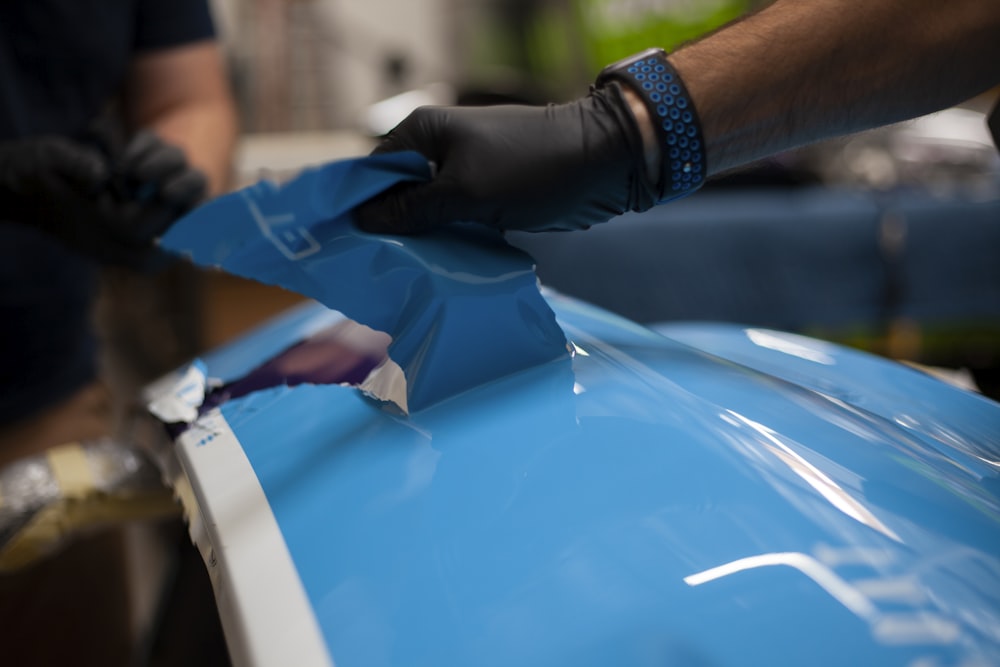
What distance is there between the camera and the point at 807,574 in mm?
302

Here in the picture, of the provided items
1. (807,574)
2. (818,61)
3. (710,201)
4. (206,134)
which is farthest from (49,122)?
(710,201)

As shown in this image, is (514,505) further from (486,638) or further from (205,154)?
(205,154)

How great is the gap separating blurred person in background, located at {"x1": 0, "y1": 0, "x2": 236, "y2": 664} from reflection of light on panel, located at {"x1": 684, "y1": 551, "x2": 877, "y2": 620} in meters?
0.68

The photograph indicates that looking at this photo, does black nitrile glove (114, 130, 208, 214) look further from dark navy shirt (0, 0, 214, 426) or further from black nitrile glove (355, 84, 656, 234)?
black nitrile glove (355, 84, 656, 234)

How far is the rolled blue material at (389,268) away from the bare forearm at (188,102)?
0.66 m

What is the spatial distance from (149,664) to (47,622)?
0.14 metres

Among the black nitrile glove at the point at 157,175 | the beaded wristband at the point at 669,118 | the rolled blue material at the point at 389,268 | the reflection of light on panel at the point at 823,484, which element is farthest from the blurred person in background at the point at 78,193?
the reflection of light on panel at the point at 823,484

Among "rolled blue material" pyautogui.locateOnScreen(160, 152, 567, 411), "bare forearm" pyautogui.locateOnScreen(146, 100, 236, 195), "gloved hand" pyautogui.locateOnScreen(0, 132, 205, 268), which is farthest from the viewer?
"bare forearm" pyautogui.locateOnScreen(146, 100, 236, 195)

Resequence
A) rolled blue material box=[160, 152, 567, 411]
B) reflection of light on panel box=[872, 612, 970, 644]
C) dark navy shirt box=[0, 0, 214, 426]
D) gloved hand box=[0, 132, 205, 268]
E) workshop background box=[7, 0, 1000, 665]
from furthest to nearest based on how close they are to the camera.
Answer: workshop background box=[7, 0, 1000, 665], dark navy shirt box=[0, 0, 214, 426], gloved hand box=[0, 132, 205, 268], rolled blue material box=[160, 152, 567, 411], reflection of light on panel box=[872, 612, 970, 644]

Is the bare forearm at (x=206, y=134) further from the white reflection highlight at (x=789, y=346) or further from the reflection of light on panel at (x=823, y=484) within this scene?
the reflection of light on panel at (x=823, y=484)

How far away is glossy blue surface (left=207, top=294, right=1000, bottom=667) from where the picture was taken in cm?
29

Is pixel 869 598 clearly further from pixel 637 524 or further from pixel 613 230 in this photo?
pixel 613 230

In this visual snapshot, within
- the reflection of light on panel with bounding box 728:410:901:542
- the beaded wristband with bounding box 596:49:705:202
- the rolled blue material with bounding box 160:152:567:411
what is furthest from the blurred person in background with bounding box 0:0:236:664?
the reflection of light on panel with bounding box 728:410:901:542

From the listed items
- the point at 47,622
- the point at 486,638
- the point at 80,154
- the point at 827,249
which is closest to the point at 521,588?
the point at 486,638
